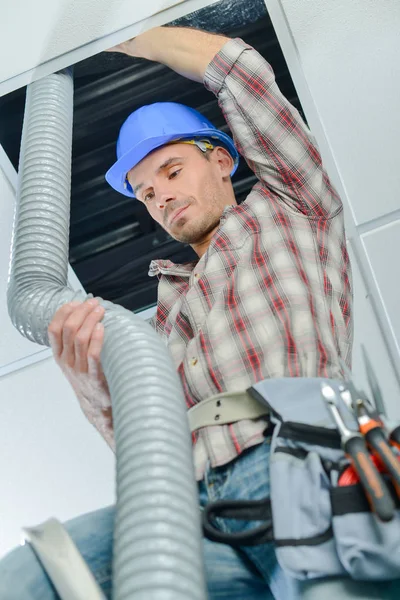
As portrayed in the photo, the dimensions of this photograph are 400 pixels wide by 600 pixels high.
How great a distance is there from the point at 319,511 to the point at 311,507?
0.04ft

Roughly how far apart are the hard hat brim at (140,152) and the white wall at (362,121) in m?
0.22

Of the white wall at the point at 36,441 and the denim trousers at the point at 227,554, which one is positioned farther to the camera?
the white wall at the point at 36,441

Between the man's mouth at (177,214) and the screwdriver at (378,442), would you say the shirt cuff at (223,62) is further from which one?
the screwdriver at (378,442)

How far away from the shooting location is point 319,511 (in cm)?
103

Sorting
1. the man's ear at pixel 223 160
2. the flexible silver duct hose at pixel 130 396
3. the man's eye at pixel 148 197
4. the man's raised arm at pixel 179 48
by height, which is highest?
the man's raised arm at pixel 179 48

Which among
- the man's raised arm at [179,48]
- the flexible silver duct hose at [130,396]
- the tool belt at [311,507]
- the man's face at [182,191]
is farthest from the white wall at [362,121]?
the tool belt at [311,507]

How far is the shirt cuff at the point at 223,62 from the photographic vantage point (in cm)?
159

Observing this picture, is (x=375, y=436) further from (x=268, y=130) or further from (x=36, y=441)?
(x=36, y=441)

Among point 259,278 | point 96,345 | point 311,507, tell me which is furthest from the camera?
point 259,278

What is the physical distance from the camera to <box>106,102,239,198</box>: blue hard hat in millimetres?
1712

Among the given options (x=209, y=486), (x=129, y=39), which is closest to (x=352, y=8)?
(x=129, y=39)

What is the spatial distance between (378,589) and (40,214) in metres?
1.00

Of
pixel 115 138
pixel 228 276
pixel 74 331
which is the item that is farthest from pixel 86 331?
pixel 115 138

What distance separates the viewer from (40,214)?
1563 mm
